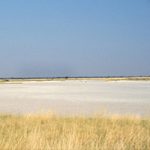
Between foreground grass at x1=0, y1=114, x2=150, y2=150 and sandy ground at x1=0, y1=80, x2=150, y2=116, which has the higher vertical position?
sandy ground at x1=0, y1=80, x2=150, y2=116

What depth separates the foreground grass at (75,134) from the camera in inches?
379

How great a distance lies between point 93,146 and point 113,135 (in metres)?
1.94

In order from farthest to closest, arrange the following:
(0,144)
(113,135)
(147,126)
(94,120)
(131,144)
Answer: (94,120) < (147,126) < (113,135) < (131,144) < (0,144)

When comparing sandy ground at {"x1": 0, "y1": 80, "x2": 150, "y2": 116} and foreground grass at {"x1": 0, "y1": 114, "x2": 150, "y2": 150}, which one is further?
sandy ground at {"x1": 0, "y1": 80, "x2": 150, "y2": 116}

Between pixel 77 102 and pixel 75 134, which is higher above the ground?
pixel 77 102

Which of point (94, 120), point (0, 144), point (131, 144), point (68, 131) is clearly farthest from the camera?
point (94, 120)

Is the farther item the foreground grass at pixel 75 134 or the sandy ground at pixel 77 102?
the sandy ground at pixel 77 102

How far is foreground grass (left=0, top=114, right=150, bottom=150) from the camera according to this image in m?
9.62

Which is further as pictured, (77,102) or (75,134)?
(77,102)

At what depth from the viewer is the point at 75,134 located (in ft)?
36.2

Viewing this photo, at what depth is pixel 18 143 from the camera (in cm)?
966

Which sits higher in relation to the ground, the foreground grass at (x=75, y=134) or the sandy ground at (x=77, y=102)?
the sandy ground at (x=77, y=102)

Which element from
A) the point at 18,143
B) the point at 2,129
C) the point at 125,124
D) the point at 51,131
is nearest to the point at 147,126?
the point at 125,124

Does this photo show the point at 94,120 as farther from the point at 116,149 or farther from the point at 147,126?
the point at 116,149
